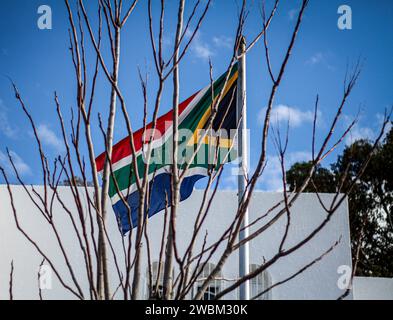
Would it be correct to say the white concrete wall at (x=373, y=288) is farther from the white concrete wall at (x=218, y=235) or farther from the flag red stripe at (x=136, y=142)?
the flag red stripe at (x=136, y=142)

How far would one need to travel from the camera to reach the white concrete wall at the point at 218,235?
27.9 ft

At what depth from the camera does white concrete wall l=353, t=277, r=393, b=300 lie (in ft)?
31.5

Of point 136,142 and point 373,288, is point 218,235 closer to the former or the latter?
point 373,288

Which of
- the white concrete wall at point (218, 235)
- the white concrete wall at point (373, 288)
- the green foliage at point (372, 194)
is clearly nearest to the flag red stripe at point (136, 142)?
the white concrete wall at point (218, 235)

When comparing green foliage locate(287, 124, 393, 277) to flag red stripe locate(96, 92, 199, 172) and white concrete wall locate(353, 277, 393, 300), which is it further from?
flag red stripe locate(96, 92, 199, 172)

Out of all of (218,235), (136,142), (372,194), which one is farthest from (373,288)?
(372,194)

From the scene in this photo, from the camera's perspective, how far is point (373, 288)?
972cm

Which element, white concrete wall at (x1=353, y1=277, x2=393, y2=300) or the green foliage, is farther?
the green foliage

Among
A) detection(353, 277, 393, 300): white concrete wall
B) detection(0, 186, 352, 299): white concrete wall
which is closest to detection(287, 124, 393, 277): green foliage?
detection(353, 277, 393, 300): white concrete wall

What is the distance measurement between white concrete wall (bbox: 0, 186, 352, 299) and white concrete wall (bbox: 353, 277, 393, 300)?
28.6 inches
